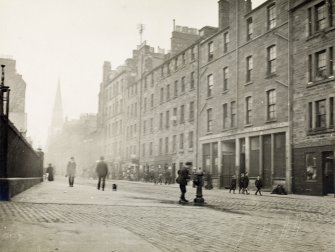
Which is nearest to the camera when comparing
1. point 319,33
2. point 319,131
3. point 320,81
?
point 319,131

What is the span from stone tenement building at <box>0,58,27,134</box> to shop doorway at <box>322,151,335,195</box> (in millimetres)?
39814

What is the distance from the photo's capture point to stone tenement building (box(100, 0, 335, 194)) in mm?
25406

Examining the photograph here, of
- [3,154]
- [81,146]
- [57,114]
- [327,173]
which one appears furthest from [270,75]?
[57,114]

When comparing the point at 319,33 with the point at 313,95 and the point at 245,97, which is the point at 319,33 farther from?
the point at 245,97

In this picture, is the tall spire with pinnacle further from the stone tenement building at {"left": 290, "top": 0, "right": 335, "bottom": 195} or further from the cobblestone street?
the cobblestone street

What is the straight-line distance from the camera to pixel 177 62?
45750mm

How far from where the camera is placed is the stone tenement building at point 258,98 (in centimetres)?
2541

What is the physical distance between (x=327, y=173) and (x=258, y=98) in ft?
27.2

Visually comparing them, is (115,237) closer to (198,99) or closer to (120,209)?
(120,209)

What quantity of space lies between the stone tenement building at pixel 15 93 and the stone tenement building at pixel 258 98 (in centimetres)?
2022

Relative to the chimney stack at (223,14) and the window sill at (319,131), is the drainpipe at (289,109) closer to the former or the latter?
the window sill at (319,131)

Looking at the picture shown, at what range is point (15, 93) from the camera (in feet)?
197

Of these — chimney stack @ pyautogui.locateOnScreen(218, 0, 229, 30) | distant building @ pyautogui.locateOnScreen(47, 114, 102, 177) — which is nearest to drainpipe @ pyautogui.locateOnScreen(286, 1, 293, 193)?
chimney stack @ pyautogui.locateOnScreen(218, 0, 229, 30)

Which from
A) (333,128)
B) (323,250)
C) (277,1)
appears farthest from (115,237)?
(277,1)
